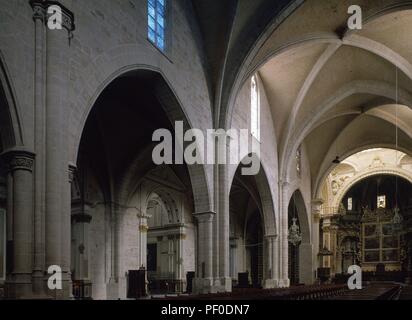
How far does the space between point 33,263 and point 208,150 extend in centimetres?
1062

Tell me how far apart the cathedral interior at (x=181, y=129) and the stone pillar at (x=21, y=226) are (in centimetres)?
2

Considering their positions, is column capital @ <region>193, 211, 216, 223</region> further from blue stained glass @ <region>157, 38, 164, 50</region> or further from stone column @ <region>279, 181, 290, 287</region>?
stone column @ <region>279, 181, 290, 287</region>

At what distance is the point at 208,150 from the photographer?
19.7 m

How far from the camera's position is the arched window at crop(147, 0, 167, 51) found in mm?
15838

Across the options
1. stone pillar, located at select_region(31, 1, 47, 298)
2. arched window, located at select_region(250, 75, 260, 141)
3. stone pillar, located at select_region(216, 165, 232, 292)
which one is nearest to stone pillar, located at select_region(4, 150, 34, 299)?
stone pillar, located at select_region(31, 1, 47, 298)

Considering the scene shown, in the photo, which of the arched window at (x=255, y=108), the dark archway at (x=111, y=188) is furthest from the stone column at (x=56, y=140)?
the arched window at (x=255, y=108)

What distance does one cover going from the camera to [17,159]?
9805 millimetres

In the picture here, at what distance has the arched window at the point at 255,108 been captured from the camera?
2546cm

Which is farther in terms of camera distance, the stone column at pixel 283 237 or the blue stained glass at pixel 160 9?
the stone column at pixel 283 237

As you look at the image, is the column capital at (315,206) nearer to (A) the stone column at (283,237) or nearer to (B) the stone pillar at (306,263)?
(B) the stone pillar at (306,263)

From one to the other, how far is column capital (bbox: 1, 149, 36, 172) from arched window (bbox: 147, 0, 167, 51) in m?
6.76
